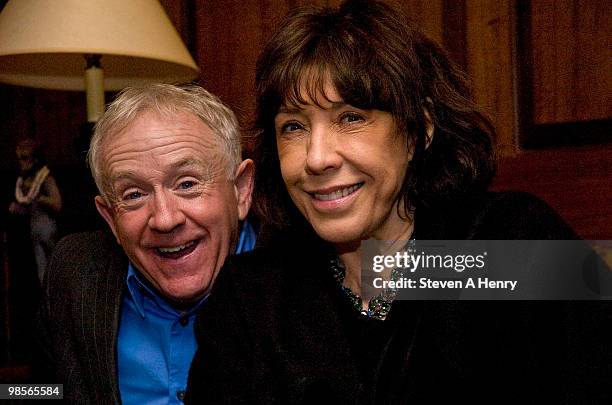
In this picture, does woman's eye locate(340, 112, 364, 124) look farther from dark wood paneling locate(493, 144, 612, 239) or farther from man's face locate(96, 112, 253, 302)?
dark wood paneling locate(493, 144, 612, 239)

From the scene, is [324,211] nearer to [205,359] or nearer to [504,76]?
[205,359]

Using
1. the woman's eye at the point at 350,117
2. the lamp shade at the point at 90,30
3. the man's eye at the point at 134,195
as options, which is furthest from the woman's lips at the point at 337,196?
the lamp shade at the point at 90,30

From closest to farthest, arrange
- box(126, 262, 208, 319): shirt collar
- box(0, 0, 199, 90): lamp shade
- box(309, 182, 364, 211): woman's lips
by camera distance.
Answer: box(309, 182, 364, 211): woman's lips → box(126, 262, 208, 319): shirt collar → box(0, 0, 199, 90): lamp shade

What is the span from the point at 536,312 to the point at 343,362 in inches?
12.2

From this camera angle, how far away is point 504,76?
59.4 inches

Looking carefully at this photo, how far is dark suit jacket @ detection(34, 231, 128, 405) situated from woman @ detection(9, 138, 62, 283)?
1.64ft

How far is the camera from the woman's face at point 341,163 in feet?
3.55

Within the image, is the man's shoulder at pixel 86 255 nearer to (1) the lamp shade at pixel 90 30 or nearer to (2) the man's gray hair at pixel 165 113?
(2) the man's gray hair at pixel 165 113

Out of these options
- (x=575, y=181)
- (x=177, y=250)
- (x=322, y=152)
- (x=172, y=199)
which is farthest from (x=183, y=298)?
(x=575, y=181)

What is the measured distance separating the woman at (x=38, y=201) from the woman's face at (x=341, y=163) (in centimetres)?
119

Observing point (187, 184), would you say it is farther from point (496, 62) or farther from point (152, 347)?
point (496, 62)

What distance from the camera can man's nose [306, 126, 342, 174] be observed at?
107cm

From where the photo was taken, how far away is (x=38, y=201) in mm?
2107

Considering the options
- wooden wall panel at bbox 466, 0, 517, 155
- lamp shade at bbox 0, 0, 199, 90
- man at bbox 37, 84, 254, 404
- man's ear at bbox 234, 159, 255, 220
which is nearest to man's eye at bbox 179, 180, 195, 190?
man at bbox 37, 84, 254, 404
